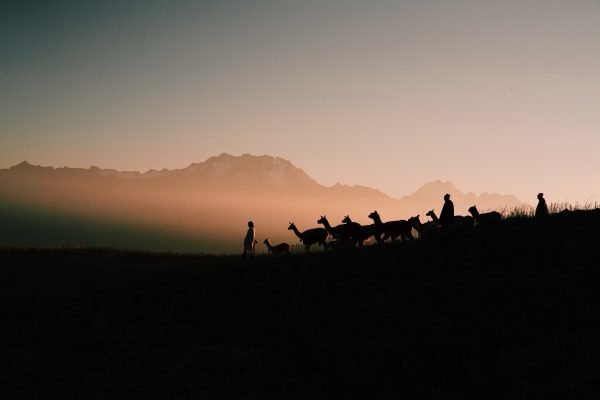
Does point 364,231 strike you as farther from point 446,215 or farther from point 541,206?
point 541,206

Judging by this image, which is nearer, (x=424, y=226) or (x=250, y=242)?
(x=250, y=242)

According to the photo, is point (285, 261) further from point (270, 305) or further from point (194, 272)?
point (270, 305)

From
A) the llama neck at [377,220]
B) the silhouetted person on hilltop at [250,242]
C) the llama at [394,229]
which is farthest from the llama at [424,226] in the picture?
the silhouetted person on hilltop at [250,242]

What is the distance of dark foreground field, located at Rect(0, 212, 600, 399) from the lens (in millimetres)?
12117

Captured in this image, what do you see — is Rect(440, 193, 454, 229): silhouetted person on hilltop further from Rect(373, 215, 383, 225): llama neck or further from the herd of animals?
Rect(373, 215, 383, 225): llama neck

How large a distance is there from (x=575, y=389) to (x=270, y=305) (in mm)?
10623

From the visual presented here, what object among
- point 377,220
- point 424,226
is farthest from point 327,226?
point 424,226

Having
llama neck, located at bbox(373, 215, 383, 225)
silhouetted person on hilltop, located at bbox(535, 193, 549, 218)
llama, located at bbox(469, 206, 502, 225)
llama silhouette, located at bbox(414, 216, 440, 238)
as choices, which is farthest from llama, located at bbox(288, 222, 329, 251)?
silhouetted person on hilltop, located at bbox(535, 193, 549, 218)

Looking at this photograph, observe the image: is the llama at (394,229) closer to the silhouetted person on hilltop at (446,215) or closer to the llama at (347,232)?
the llama at (347,232)

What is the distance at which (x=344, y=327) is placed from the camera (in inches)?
622

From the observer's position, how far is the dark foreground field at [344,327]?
1212cm

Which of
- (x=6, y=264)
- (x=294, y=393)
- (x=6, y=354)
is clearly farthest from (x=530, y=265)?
(x=6, y=264)

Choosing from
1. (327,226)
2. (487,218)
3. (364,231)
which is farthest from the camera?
(327,226)

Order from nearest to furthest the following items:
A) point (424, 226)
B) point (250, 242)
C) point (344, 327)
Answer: point (344, 327) → point (250, 242) → point (424, 226)
